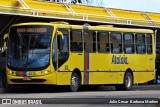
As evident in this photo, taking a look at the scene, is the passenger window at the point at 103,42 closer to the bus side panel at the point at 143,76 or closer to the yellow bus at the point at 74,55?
the yellow bus at the point at 74,55

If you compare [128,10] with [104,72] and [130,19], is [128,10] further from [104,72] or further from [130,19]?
[104,72]

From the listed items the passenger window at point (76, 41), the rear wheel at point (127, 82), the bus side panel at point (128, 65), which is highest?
the passenger window at point (76, 41)

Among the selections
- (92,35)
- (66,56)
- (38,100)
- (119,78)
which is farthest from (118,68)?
(38,100)

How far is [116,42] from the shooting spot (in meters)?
26.3

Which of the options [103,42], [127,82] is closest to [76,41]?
[103,42]

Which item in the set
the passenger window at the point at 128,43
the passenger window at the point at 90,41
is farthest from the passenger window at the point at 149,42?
the passenger window at the point at 90,41

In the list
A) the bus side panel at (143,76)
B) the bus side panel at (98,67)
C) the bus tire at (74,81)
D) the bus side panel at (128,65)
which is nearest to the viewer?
the bus tire at (74,81)

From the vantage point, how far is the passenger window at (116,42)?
26.1m

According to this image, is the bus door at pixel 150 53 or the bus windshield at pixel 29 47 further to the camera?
the bus door at pixel 150 53

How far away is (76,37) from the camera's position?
23891 mm

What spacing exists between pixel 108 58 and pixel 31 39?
15.7 feet

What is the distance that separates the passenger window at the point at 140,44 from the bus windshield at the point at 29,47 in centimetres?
663

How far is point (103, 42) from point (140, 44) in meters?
3.09

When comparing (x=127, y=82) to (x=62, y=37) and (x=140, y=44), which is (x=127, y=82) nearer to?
(x=140, y=44)
